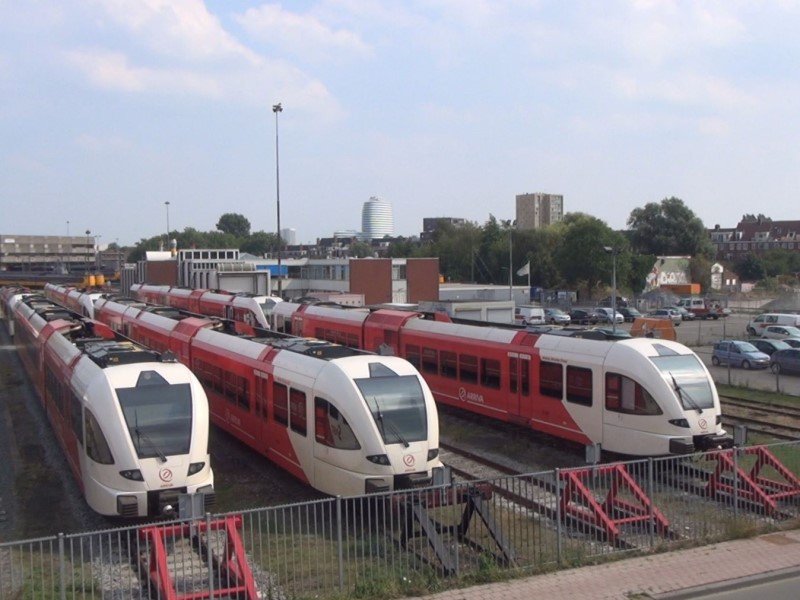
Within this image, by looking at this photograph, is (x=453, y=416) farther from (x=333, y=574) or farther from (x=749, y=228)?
(x=749, y=228)

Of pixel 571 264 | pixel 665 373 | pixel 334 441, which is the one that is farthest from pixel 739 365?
pixel 571 264

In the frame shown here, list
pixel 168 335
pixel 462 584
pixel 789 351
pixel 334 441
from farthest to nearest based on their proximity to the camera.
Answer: pixel 789 351 < pixel 168 335 < pixel 334 441 < pixel 462 584

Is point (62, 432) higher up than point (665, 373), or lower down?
lower down

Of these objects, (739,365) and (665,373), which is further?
(739,365)

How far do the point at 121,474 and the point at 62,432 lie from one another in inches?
221

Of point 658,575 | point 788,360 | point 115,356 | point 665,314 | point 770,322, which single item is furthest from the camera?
point 665,314

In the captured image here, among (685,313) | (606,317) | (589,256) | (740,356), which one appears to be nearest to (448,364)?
(740,356)

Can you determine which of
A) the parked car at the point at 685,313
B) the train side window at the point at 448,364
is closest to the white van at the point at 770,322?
the parked car at the point at 685,313

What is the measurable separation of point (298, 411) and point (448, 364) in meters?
8.61

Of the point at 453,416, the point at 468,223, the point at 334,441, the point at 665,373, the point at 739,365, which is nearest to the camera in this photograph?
the point at 334,441

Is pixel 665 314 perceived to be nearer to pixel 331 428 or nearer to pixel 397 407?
pixel 397 407

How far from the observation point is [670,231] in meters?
102

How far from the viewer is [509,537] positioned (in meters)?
12.1

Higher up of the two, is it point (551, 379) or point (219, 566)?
point (551, 379)
